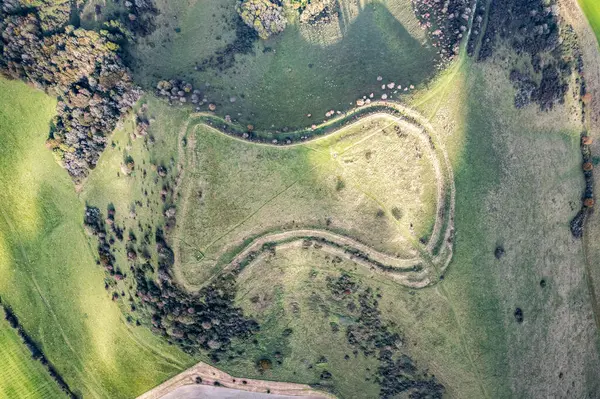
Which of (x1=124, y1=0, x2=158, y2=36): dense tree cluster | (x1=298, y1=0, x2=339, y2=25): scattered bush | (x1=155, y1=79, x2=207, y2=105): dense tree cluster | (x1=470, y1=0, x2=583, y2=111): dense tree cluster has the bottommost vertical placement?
(x1=470, y1=0, x2=583, y2=111): dense tree cluster

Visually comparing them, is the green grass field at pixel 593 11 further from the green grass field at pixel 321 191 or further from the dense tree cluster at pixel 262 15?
the dense tree cluster at pixel 262 15

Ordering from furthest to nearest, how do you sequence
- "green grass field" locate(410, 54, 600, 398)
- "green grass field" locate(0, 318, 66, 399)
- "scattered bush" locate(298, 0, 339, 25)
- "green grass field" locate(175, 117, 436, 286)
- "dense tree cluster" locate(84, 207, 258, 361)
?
1. "scattered bush" locate(298, 0, 339, 25)
2. "green grass field" locate(0, 318, 66, 399)
3. "dense tree cluster" locate(84, 207, 258, 361)
4. "green grass field" locate(410, 54, 600, 398)
5. "green grass field" locate(175, 117, 436, 286)

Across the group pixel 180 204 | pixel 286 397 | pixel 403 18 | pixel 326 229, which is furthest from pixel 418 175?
pixel 286 397

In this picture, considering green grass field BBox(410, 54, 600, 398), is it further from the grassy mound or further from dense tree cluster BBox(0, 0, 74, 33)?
dense tree cluster BBox(0, 0, 74, 33)

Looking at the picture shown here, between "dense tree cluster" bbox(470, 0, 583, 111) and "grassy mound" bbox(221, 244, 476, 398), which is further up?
"dense tree cluster" bbox(470, 0, 583, 111)

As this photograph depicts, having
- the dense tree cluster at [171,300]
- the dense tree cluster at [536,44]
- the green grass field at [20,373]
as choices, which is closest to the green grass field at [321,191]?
the dense tree cluster at [171,300]

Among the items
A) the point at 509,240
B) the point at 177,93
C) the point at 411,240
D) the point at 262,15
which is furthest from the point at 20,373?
the point at 509,240

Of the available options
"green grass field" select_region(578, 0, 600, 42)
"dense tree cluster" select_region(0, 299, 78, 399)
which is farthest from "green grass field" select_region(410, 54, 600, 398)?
"dense tree cluster" select_region(0, 299, 78, 399)

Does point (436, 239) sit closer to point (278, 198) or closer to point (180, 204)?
point (278, 198)
